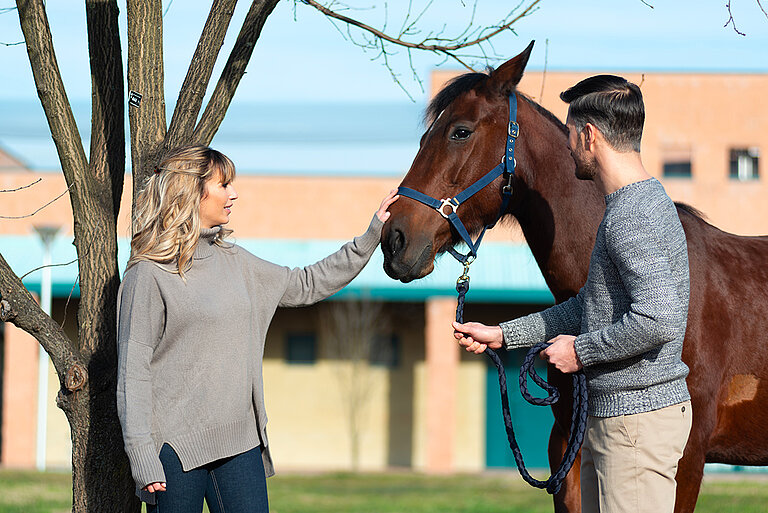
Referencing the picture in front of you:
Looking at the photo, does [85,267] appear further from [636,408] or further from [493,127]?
[636,408]

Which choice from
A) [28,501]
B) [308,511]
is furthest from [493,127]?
[28,501]

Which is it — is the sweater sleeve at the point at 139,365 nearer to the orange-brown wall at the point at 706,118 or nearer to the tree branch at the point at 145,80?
the tree branch at the point at 145,80

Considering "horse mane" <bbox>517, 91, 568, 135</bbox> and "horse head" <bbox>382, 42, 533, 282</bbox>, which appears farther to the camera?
"horse mane" <bbox>517, 91, 568, 135</bbox>

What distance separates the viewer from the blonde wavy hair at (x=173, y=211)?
3.06 metres

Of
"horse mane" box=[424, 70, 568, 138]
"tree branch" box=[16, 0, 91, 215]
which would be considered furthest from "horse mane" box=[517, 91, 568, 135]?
"tree branch" box=[16, 0, 91, 215]

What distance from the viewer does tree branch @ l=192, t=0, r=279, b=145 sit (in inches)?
156

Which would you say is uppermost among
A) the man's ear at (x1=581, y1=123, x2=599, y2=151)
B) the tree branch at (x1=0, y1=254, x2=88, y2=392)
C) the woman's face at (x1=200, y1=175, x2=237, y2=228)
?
the man's ear at (x1=581, y1=123, x2=599, y2=151)

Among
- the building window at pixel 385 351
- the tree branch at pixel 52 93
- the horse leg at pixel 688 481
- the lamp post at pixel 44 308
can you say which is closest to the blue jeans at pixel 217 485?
the tree branch at pixel 52 93

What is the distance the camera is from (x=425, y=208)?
3621 mm

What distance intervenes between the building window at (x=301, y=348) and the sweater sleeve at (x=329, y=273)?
59.7 ft

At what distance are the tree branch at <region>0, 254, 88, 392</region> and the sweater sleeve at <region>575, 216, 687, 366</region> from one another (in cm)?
221

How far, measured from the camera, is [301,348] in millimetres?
21625

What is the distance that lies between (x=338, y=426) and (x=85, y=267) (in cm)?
1807

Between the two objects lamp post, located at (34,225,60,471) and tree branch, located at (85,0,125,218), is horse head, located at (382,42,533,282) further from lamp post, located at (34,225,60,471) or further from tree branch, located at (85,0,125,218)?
lamp post, located at (34,225,60,471)
